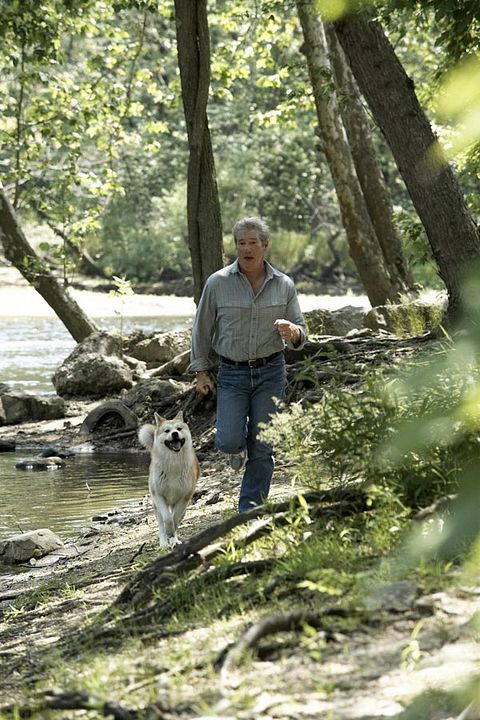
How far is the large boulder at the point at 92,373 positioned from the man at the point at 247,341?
11697mm

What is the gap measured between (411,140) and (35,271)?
535 inches

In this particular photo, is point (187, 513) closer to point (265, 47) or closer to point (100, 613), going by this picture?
point (100, 613)

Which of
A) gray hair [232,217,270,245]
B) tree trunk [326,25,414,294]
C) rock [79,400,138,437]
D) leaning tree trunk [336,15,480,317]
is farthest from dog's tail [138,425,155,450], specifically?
tree trunk [326,25,414,294]

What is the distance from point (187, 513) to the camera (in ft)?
35.4

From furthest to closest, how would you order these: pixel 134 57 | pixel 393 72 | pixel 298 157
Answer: pixel 298 157 → pixel 134 57 → pixel 393 72

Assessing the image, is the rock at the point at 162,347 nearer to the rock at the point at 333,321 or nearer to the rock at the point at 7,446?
the rock at the point at 333,321

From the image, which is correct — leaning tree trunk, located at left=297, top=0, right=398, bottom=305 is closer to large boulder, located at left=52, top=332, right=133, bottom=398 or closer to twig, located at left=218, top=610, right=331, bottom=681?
large boulder, located at left=52, top=332, right=133, bottom=398

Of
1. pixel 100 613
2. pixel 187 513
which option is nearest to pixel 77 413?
pixel 187 513

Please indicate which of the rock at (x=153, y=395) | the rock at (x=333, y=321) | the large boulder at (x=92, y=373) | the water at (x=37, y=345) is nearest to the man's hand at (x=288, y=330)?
the rock at (x=153, y=395)

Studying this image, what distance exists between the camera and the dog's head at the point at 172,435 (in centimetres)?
927

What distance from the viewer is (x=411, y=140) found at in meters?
10.5

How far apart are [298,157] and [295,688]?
5490cm

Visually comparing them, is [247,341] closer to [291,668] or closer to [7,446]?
[291,668]

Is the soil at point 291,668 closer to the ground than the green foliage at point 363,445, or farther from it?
closer to the ground
